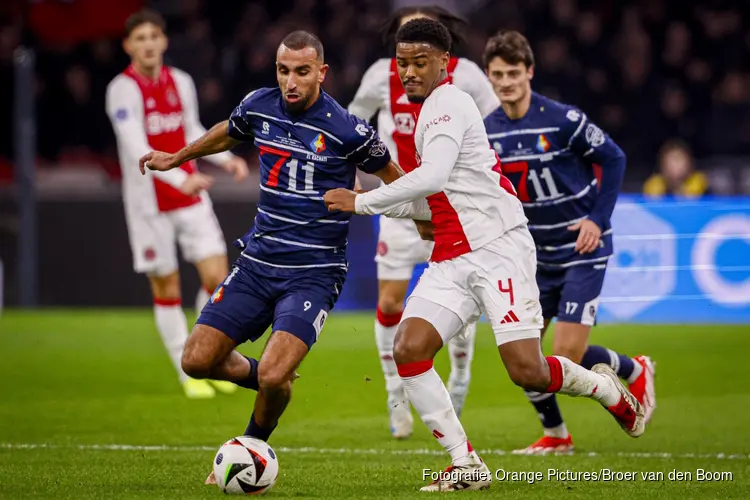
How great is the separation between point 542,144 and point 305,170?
1579 mm

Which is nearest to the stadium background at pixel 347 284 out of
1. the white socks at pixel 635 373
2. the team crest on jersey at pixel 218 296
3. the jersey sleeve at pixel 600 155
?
the white socks at pixel 635 373

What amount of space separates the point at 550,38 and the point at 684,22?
7.14 ft

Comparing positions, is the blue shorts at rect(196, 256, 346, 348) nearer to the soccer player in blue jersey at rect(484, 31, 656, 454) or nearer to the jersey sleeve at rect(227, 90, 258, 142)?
the jersey sleeve at rect(227, 90, 258, 142)

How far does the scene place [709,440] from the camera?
786 cm

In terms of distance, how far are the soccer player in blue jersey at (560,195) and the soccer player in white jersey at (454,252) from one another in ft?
3.26

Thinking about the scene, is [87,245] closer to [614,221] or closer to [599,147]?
[614,221]

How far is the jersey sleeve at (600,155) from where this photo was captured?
7.29 meters

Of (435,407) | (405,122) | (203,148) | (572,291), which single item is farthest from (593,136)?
(203,148)

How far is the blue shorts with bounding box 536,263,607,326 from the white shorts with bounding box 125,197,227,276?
330 cm

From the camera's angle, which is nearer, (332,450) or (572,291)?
(572,291)

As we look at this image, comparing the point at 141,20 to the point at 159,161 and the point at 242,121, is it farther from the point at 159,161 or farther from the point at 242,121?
the point at 242,121

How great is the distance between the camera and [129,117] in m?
9.80

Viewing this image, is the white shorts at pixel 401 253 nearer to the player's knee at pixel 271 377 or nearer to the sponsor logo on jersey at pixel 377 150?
the sponsor logo on jersey at pixel 377 150

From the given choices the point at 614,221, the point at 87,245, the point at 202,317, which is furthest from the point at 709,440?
the point at 87,245
